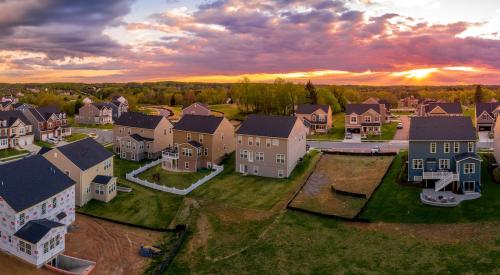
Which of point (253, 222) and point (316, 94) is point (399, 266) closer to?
point (253, 222)

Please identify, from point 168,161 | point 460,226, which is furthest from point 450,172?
point 168,161

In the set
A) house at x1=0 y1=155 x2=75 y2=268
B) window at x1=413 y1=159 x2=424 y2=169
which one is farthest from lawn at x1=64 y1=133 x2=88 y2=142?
window at x1=413 y1=159 x2=424 y2=169

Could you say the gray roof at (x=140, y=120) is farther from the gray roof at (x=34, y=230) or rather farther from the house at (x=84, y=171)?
the gray roof at (x=34, y=230)

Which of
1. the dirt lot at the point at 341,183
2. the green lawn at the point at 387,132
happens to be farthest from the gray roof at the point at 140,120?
the green lawn at the point at 387,132

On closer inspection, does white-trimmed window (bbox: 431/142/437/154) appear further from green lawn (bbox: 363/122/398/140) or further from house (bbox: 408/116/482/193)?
green lawn (bbox: 363/122/398/140)

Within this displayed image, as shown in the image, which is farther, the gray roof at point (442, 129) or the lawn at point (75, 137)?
the lawn at point (75, 137)

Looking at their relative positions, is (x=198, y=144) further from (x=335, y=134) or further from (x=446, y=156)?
(x=335, y=134)
